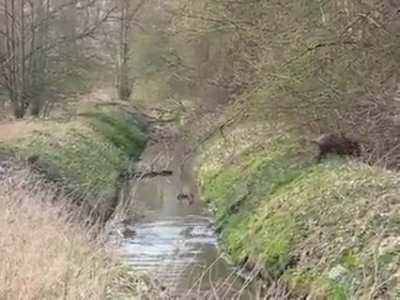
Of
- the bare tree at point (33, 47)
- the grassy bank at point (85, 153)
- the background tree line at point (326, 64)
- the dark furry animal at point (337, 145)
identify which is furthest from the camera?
the bare tree at point (33, 47)

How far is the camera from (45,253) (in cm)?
848

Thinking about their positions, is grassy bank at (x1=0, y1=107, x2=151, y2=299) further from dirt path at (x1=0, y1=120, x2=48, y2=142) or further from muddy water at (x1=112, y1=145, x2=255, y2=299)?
muddy water at (x1=112, y1=145, x2=255, y2=299)

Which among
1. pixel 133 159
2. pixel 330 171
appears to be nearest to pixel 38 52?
pixel 133 159

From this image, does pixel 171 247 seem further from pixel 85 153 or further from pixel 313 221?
pixel 85 153

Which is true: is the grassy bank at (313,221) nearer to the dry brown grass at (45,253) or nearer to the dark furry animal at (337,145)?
the dark furry animal at (337,145)

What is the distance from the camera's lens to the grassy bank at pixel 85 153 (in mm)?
17422

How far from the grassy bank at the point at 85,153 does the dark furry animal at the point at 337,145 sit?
188 inches

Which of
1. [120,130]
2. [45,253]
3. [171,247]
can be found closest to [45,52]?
[120,130]

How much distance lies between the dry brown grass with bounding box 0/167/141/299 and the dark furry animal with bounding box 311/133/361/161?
20.9ft

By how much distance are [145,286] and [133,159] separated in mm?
19047

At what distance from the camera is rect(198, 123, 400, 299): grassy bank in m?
9.74

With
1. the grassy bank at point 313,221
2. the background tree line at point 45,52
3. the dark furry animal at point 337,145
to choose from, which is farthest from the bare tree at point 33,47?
the dark furry animal at point 337,145

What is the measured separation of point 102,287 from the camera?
722 centimetres

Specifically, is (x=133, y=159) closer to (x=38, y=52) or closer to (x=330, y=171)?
(x=38, y=52)
